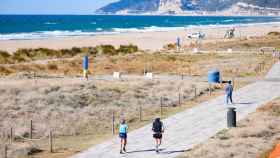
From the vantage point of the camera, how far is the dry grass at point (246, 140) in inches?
725

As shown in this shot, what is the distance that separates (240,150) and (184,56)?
39.9 m

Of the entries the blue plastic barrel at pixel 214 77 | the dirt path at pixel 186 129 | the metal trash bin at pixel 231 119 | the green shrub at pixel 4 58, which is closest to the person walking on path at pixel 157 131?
the dirt path at pixel 186 129

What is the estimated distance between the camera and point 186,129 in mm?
22703

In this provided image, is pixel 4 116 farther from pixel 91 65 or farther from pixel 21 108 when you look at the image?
pixel 91 65

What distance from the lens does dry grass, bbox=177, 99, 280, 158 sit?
18.4 metres

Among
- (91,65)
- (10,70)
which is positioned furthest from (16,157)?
(91,65)

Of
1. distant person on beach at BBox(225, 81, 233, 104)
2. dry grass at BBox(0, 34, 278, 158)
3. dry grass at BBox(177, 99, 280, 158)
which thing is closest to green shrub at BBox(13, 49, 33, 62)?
dry grass at BBox(0, 34, 278, 158)

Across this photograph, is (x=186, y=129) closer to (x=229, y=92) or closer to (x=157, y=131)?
(x=157, y=131)

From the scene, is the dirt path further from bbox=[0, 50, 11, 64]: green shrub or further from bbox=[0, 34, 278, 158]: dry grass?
bbox=[0, 50, 11, 64]: green shrub

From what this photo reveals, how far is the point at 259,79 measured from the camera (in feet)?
131

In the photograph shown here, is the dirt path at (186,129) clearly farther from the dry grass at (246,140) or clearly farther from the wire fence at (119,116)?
the wire fence at (119,116)

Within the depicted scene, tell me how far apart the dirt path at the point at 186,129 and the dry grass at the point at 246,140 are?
2.07 feet

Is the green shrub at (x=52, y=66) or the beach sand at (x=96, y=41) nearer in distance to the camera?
the green shrub at (x=52, y=66)

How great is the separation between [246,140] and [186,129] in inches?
124
